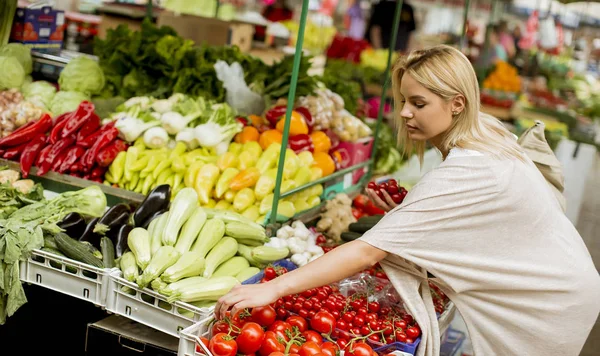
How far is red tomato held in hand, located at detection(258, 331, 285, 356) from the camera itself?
8.51ft

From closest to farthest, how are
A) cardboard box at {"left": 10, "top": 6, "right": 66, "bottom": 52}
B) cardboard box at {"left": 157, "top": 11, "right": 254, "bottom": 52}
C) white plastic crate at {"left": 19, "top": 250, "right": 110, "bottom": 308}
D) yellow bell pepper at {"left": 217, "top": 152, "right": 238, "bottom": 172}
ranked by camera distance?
1. white plastic crate at {"left": 19, "top": 250, "right": 110, "bottom": 308}
2. yellow bell pepper at {"left": 217, "top": 152, "right": 238, "bottom": 172}
3. cardboard box at {"left": 10, "top": 6, "right": 66, "bottom": 52}
4. cardboard box at {"left": 157, "top": 11, "right": 254, "bottom": 52}

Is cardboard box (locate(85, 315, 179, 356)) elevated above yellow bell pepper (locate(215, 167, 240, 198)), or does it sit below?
below

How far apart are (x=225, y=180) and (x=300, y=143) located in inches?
33.2

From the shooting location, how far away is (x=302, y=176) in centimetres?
448

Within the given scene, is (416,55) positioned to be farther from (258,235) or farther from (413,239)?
(258,235)

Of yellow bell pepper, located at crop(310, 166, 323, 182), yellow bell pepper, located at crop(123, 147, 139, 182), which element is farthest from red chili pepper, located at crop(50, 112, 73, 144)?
yellow bell pepper, located at crop(310, 166, 323, 182)

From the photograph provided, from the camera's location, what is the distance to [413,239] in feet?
8.81

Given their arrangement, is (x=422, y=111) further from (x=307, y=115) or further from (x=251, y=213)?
(x=307, y=115)

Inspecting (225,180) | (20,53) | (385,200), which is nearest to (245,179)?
(225,180)

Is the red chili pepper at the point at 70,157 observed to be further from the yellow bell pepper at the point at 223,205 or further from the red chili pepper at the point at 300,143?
the red chili pepper at the point at 300,143

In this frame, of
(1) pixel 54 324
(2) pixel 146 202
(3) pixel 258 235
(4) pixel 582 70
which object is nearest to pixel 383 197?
(3) pixel 258 235

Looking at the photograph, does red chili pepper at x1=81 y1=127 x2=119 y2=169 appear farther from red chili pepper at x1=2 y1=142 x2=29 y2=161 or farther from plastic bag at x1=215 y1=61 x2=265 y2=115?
plastic bag at x1=215 y1=61 x2=265 y2=115

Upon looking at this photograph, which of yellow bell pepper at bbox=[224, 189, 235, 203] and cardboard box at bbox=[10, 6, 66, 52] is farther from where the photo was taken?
cardboard box at bbox=[10, 6, 66, 52]

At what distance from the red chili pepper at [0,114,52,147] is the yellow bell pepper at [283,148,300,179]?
1.64m
